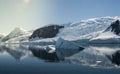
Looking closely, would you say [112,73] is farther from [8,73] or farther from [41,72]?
[8,73]

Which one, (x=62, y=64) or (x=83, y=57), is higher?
(x=83, y=57)

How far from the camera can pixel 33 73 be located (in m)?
36.8

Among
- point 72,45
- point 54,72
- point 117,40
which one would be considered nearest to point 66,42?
point 72,45

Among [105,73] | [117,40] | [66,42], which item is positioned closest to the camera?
[105,73]

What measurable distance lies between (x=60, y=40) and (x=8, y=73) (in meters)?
76.4

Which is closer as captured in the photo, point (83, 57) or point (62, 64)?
point (62, 64)

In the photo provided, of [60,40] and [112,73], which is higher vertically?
[60,40]

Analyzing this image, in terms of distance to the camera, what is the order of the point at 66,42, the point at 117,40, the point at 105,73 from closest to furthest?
1. the point at 105,73
2. the point at 66,42
3. the point at 117,40

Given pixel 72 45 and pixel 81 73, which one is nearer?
pixel 81 73

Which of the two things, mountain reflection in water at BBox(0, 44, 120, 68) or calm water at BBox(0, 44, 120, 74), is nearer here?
calm water at BBox(0, 44, 120, 74)

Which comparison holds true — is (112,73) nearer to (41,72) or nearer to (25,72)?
(41,72)

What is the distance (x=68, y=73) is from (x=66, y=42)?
7268 centimetres

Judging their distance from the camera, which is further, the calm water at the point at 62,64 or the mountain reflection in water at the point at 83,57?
the mountain reflection in water at the point at 83,57

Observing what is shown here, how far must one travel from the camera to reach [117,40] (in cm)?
18275
